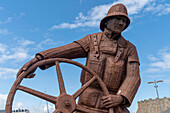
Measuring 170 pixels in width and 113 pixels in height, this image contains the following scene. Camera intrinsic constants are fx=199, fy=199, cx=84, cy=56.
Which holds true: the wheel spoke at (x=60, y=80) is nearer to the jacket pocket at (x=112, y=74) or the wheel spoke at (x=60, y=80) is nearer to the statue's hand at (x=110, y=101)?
the statue's hand at (x=110, y=101)

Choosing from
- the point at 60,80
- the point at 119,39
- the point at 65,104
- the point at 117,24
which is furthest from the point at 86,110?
the point at 117,24

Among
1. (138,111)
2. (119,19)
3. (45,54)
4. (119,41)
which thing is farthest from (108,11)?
(138,111)

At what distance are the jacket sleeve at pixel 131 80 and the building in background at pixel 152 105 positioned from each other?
74.1ft

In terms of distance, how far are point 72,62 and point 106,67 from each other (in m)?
0.64

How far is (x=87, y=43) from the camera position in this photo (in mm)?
3523

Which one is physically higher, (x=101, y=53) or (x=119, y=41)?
(x=119, y=41)

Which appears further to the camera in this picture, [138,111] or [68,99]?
[138,111]

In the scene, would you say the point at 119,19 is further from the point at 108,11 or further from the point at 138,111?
the point at 138,111

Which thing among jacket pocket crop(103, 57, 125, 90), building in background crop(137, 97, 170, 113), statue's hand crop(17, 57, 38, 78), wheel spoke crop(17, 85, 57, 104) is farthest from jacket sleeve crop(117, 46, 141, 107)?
building in background crop(137, 97, 170, 113)

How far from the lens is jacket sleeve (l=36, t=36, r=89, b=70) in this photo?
10.5 ft

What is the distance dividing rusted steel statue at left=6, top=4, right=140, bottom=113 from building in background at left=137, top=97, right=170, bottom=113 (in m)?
22.7

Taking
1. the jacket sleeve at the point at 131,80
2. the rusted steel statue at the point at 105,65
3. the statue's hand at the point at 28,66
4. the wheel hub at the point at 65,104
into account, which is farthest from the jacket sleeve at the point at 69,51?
the jacket sleeve at the point at 131,80

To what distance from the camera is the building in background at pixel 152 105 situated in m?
24.0

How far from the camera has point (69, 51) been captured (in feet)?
11.2
